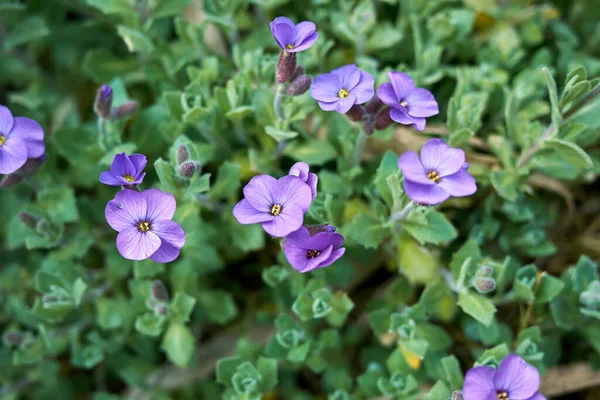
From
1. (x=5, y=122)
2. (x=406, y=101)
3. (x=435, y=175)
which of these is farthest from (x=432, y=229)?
(x=5, y=122)

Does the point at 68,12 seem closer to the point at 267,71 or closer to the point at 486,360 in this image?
the point at 267,71

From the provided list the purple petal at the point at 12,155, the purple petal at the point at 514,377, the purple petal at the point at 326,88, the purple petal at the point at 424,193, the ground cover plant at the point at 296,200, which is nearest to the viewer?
the purple petal at the point at 424,193

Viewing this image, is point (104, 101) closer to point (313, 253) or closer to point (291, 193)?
point (291, 193)

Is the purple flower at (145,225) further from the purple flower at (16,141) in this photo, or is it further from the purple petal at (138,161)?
the purple flower at (16,141)

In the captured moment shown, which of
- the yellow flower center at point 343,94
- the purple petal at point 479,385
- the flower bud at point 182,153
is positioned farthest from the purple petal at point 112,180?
the purple petal at point 479,385

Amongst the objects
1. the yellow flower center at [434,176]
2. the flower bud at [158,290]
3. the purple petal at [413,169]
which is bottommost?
the flower bud at [158,290]

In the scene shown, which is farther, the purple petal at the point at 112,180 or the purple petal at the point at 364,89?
the purple petal at the point at 364,89
